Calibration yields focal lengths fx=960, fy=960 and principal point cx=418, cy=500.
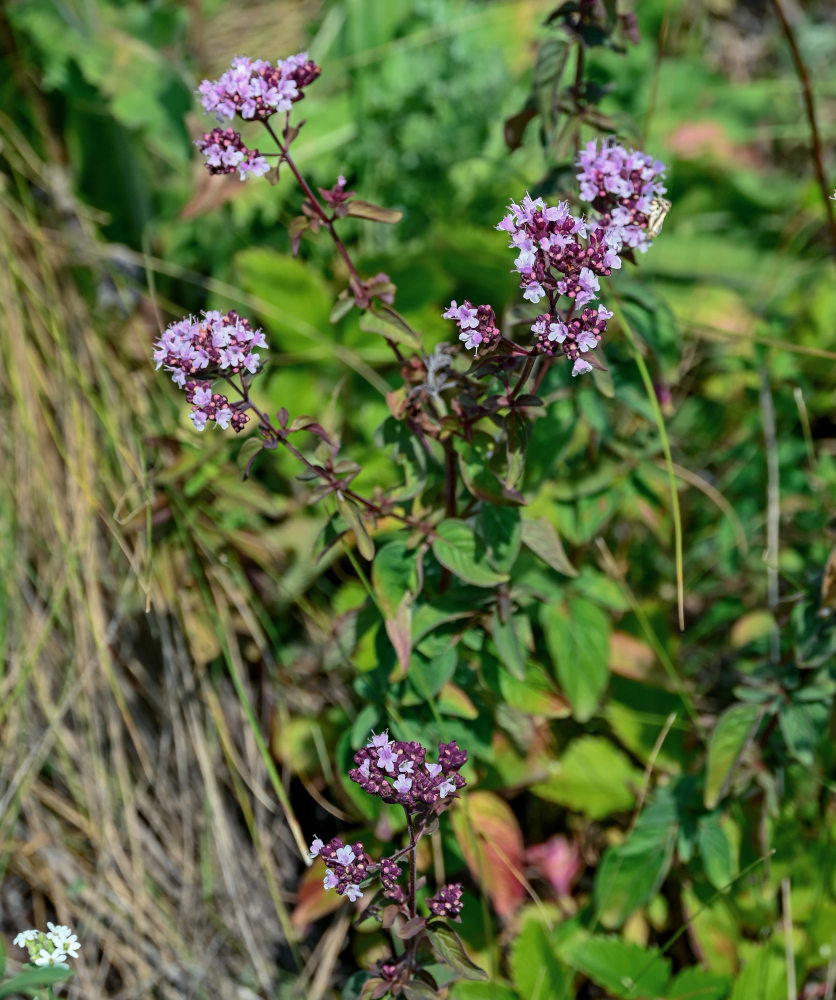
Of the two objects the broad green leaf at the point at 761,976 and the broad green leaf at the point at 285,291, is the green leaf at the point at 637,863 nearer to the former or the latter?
the broad green leaf at the point at 761,976

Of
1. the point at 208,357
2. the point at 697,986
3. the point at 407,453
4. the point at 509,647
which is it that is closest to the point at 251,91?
the point at 208,357

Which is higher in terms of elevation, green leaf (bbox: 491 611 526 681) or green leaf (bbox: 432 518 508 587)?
green leaf (bbox: 432 518 508 587)

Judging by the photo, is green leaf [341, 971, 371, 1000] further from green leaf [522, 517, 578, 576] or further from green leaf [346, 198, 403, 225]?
green leaf [346, 198, 403, 225]

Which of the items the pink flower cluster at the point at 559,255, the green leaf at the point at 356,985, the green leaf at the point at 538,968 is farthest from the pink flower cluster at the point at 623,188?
the green leaf at the point at 538,968

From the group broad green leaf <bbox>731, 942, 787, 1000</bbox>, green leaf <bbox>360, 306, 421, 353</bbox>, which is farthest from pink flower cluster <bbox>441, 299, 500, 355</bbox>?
broad green leaf <bbox>731, 942, 787, 1000</bbox>

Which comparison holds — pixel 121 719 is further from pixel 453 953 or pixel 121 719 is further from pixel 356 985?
pixel 453 953

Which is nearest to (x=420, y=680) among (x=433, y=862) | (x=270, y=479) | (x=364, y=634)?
(x=364, y=634)
